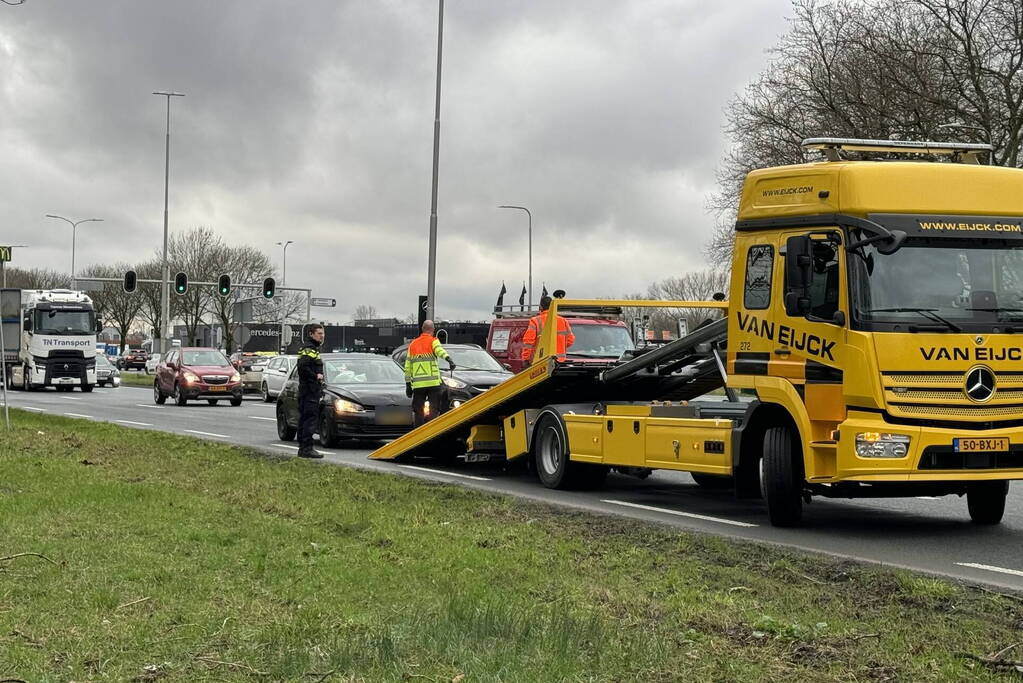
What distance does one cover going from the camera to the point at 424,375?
62.3 feet

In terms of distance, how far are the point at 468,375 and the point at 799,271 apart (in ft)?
38.7

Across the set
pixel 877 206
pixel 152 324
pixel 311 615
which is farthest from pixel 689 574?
pixel 152 324

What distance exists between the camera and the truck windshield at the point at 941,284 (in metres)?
10.4

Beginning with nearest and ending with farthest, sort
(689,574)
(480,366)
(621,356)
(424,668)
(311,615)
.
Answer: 1. (424,668)
2. (311,615)
3. (689,574)
4. (621,356)
5. (480,366)

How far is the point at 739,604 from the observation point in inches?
307

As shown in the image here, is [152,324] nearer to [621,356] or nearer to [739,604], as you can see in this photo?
[621,356]

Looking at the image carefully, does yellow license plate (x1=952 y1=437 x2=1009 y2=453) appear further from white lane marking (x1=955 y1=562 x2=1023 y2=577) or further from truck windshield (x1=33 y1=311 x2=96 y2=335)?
truck windshield (x1=33 y1=311 x2=96 y2=335)

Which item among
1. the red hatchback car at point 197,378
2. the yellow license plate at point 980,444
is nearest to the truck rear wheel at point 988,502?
the yellow license plate at point 980,444

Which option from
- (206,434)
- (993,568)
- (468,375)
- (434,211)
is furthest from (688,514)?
(434,211)

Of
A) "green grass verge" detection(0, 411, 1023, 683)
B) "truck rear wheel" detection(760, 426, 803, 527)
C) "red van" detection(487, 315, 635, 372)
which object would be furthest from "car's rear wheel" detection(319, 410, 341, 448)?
"truck rear wheel" detection(760, 426, 803, 527)

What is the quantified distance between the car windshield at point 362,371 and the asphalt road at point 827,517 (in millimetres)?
1551

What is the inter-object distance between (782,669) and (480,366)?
17794 millimetres

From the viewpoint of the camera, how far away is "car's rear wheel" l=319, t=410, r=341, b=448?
20891 millimetres

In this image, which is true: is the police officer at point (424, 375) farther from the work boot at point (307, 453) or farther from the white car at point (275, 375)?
the white car at point (275, 375)
